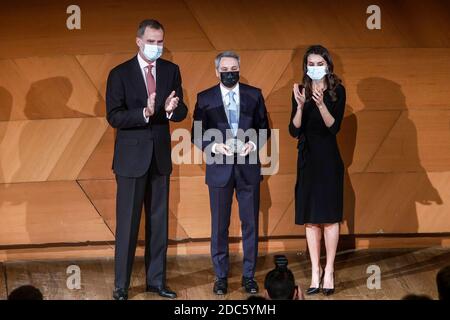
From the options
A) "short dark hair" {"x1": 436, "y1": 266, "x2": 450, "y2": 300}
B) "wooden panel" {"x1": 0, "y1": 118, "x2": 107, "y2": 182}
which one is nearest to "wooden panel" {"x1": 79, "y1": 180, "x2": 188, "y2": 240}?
"wooden panel" {"x1": 0, "y1": 118, "x2": 107, "y2": 182}

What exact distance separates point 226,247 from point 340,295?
71cm

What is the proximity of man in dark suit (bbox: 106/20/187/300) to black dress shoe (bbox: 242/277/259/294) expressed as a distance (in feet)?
1.39

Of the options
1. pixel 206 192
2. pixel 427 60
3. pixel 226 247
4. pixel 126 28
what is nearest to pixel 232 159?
pixel 226 247

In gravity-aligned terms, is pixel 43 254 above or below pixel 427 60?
below

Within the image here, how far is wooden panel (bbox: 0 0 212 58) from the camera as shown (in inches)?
215

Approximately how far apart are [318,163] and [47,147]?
6.14 ft

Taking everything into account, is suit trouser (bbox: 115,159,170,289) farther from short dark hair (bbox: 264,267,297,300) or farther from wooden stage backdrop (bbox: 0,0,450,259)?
short dark hair (bbox: 264,267,297,300)

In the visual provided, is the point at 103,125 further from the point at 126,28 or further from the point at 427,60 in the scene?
the point at 427,60

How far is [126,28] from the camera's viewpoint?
549cm

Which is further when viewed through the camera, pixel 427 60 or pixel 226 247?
pixel 427 60

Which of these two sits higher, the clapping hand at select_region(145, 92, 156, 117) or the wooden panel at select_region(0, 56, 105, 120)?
the wooden panel at select_region(0, 56, 105, 120)

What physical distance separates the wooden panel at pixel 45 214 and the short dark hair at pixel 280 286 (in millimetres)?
2729

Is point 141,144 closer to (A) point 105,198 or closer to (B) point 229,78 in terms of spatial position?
(B) point 229,78

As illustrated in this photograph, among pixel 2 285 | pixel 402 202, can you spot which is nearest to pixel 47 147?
pixel 2 285
